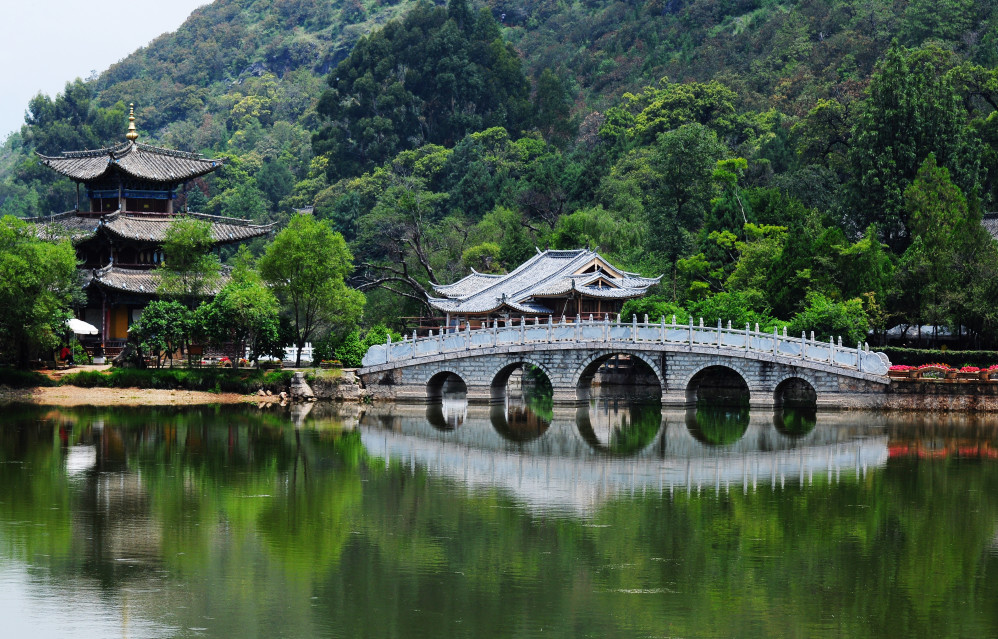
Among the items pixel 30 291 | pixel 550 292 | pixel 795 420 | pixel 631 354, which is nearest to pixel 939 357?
pixel 795 420

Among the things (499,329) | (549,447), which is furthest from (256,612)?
(499,329)

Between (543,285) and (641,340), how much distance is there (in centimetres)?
945

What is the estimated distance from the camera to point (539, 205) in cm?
7275

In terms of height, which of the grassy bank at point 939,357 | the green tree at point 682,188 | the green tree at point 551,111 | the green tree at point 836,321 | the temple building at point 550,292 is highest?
the green tree at point 551,111

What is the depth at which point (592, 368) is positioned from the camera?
46.8 m

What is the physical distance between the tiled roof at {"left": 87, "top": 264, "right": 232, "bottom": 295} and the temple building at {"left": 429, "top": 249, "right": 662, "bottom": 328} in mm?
9163

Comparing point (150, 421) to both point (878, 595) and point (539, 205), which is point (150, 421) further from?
point (539, 205)

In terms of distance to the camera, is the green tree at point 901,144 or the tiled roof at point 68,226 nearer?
the tiled roof at point 68,226

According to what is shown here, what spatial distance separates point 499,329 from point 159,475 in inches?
695

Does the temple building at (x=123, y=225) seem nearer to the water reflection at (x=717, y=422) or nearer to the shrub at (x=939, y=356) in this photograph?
the water reflection at (x=717, y=422)

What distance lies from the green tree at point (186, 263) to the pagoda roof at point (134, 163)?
6123mm

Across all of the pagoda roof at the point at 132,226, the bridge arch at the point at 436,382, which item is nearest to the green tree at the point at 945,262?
the bridge arch at the point at 436,382

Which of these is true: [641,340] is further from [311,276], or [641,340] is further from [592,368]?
[311,276]

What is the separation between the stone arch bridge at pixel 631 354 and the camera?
41.9 m
